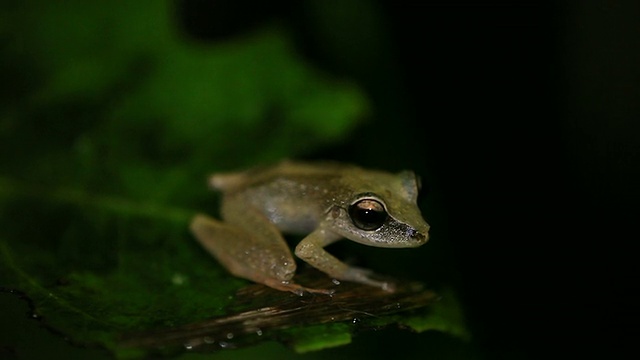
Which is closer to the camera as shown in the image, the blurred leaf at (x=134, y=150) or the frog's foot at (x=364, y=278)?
the blurred leaf at (x=134, y=150)

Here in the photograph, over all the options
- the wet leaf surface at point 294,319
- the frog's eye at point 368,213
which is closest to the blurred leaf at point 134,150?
the wet leaf surface at point 294,319

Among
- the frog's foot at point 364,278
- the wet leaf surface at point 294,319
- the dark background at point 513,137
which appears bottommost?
the wet leaf surface at point 294,319

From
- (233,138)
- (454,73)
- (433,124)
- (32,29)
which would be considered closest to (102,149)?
(233,138)

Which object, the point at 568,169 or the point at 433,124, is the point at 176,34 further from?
the point at 568,169

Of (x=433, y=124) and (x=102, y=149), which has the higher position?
(x=433, y=124)

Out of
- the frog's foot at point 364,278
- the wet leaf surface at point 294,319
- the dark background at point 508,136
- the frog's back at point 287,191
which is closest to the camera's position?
the wet leaf surface at point 294,319

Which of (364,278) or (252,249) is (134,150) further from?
(364,278)

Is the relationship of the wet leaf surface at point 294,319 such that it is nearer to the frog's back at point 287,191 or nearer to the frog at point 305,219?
the frog at point 305,219
